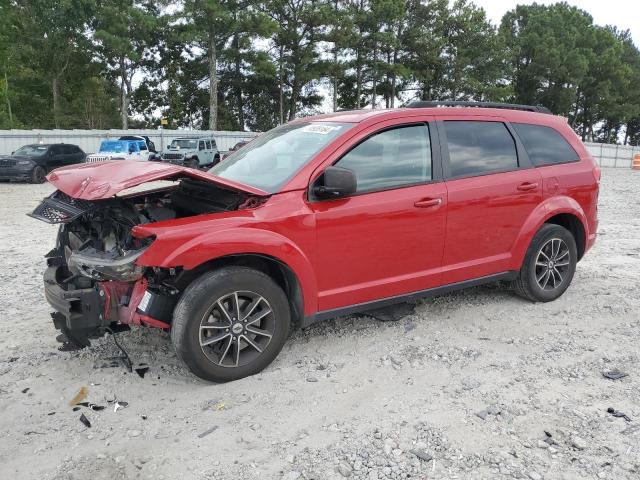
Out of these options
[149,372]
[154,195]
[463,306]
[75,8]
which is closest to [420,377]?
[463,306]

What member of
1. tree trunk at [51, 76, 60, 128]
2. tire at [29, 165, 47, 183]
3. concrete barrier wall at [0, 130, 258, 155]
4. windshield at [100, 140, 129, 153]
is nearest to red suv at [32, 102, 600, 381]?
tire at [29, 165, 47, 183]

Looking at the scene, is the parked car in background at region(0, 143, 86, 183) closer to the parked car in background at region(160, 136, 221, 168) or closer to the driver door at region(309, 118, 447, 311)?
the parked car in background at region(160, 136, 221, 168)

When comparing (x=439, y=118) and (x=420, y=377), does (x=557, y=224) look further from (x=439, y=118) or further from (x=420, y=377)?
(x=420, y=377)

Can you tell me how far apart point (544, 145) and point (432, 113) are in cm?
138

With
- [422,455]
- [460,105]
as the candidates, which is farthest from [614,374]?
[460,105]

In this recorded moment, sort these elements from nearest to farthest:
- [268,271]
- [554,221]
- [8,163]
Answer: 1. [268,271]
2. [554,221]
3. [8,163]

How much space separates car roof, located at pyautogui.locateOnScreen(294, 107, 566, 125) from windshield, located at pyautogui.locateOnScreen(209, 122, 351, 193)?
0.13m

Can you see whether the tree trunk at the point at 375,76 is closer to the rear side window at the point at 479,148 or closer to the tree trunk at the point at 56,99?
the tree trunk at the point at 56,99

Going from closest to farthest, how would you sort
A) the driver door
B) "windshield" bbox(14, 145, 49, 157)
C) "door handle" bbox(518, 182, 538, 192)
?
1. the driver door
2. "door handle" bbox(518, 182, 538, 192)
3. "windshield" bbox(14, 145, 49, 157)

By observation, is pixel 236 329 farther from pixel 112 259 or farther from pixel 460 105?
pixel 460 105

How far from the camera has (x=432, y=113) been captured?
14.6ft

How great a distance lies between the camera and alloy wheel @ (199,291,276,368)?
3.53 m

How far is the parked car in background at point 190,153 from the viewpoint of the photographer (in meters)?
25.0

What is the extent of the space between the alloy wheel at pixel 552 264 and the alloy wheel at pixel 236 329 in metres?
2.80
